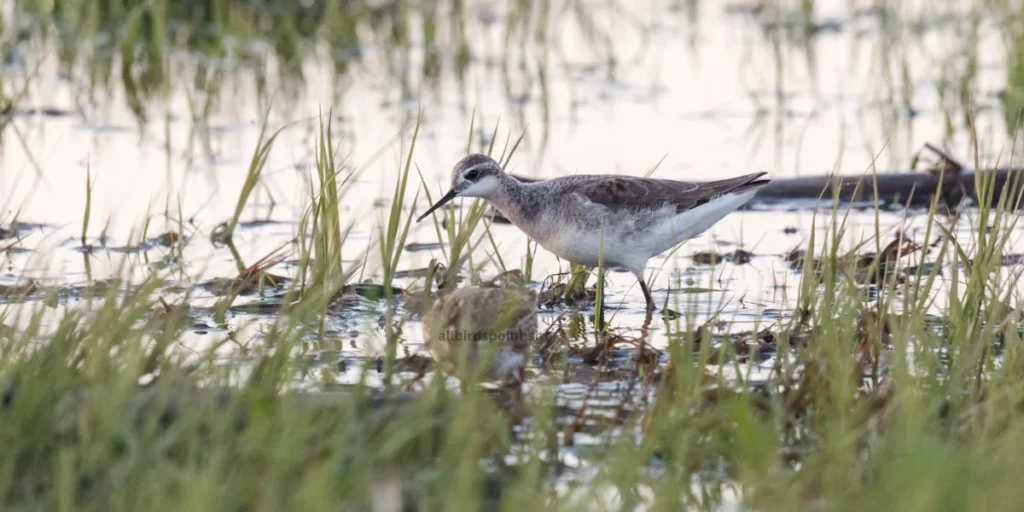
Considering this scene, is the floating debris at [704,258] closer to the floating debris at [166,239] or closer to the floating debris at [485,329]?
the floating debris at [485,329]

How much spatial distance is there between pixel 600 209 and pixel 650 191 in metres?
0.39

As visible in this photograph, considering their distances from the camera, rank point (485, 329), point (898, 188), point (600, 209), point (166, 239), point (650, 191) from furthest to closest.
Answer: point (898, 188) < point (166, 239) < point (650, 191) < point (600, 209) < point (485, 329)

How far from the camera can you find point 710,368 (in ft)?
20.8

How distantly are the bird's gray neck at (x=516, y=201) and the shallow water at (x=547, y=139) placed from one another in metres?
0.43

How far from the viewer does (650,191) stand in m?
7.94

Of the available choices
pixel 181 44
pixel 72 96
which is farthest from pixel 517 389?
pixel 181 44

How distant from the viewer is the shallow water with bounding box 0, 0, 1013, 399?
8.03 m

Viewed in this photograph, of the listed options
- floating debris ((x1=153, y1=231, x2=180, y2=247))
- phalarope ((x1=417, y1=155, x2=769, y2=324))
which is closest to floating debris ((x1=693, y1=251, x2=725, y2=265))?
phalarope ((x1=417, y1=155, x2=769, y2=324))

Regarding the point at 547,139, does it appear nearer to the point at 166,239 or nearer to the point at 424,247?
the point at 424,247

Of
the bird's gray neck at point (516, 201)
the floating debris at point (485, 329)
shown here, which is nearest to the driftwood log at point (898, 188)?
the bird's gray neck at point (516, 201)

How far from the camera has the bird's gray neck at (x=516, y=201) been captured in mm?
7770

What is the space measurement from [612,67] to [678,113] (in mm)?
1782

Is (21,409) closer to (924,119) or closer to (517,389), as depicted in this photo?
(517,389)

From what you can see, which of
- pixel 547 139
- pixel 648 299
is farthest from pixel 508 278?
pixel 547 139
